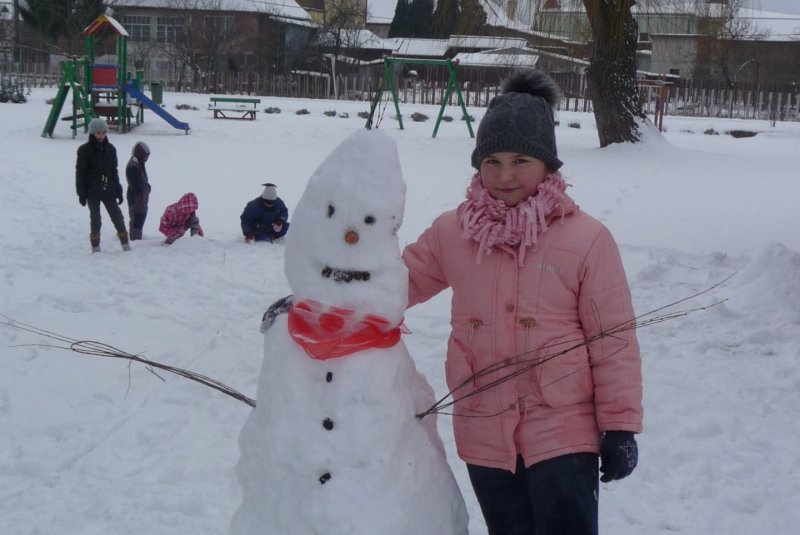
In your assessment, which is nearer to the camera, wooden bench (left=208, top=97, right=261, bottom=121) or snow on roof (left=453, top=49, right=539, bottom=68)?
snow on roof (left=453, top=49, right=539, bottom=68)

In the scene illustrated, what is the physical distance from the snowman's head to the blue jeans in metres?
0.58

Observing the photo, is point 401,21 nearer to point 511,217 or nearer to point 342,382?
point 511,217

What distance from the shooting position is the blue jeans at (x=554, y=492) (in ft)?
6.50

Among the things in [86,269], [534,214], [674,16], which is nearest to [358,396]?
[534,214]

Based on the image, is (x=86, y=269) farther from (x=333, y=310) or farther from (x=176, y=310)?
(x=333, y=310)

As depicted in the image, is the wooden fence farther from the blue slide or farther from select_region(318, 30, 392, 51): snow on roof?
the blue slide

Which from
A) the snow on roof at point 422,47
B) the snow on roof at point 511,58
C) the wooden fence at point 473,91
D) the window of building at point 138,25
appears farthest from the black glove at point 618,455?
the window of building at point 138,25

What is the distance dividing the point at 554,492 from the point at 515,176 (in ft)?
2.77

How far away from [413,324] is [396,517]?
3853 mm

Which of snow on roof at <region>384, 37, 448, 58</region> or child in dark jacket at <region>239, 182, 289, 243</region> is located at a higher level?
snow on roof at <region>384, 37, 448, 58</region>

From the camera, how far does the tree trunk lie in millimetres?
13133

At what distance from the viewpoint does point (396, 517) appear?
188cm

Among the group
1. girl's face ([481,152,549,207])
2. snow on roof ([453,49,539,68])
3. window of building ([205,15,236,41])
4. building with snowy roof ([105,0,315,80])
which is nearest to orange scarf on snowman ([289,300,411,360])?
girl's face ([481,152,549,207])

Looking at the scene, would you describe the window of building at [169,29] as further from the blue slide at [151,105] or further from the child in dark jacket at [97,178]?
the child in dark jacket at [97,178]
